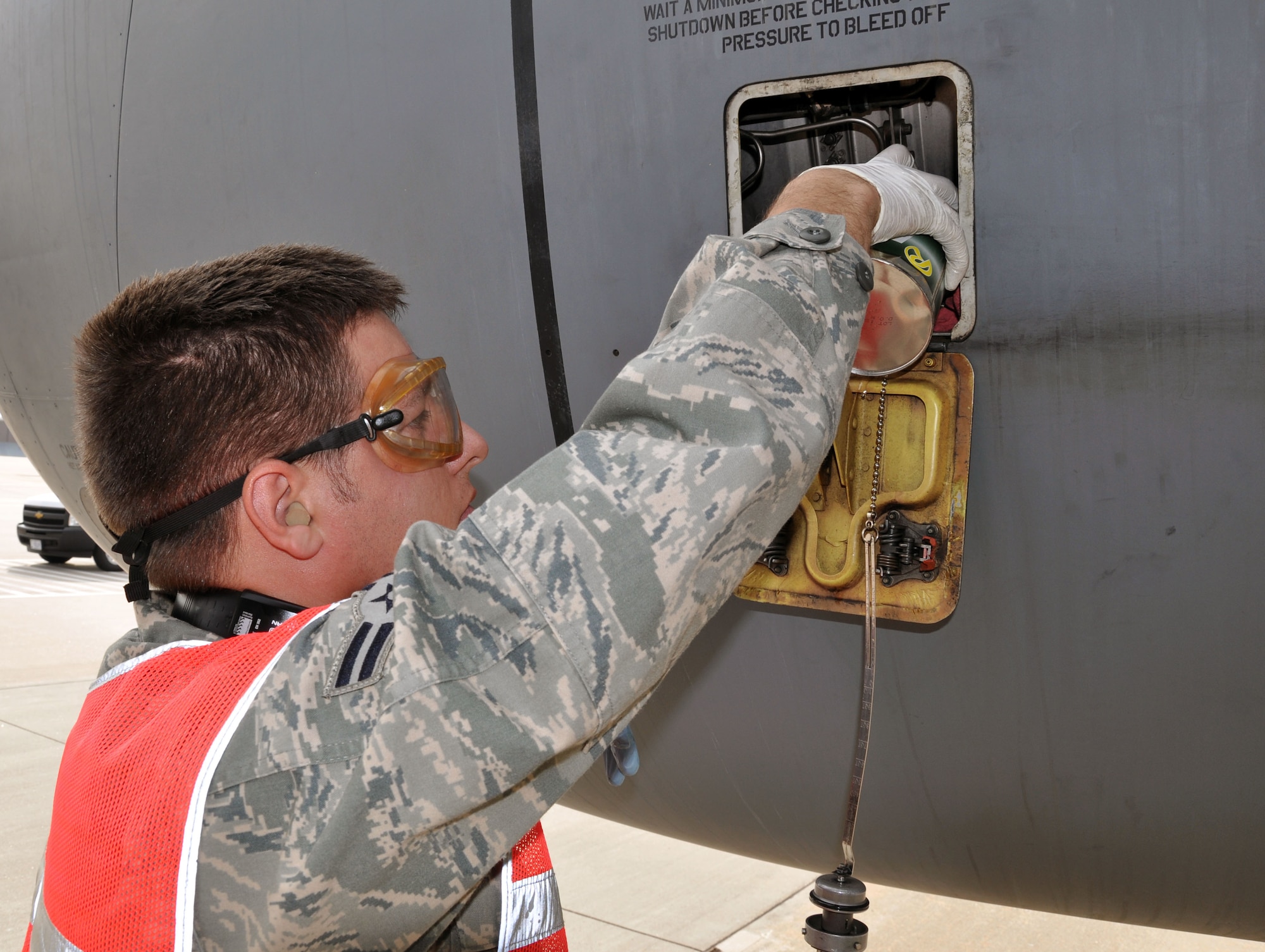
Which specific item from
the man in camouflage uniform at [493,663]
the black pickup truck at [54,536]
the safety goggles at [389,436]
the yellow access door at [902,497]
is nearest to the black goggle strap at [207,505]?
the safety goggles at [389,436]

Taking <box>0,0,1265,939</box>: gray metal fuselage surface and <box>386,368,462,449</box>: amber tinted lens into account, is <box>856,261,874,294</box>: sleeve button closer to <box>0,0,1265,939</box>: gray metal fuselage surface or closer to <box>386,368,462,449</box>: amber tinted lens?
<box>0,0,1265,939</box>: gray metal fuselage surface

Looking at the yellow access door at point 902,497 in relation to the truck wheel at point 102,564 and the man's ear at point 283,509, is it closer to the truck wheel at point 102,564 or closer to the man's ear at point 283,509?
the man's ear at point 283,509

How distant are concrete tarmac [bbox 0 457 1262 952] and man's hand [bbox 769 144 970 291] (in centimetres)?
126

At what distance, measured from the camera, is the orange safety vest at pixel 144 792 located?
2.71ft

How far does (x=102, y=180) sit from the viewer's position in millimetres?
1846

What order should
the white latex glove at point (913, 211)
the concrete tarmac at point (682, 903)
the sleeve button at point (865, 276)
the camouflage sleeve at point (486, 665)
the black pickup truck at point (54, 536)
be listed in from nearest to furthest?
the camouflage sleeve at point (486, 665) → the sleeve button at point (865, 276) → the white latex glove at point (913, 211) → the concrete tarmac at point (682, 903) → the black pickup truck at point (54, 536)

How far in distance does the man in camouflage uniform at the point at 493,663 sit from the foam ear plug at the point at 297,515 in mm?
216

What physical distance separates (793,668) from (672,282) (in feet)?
1.67

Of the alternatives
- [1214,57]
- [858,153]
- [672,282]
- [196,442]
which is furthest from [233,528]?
[1214,57]

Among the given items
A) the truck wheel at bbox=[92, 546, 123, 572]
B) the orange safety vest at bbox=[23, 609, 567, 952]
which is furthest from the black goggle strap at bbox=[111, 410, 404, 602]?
the truck wheel at bbox=[92, 546, 123, 572]

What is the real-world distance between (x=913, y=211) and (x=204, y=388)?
72 centimetres

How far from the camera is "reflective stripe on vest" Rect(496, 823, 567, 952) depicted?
3.48 feet

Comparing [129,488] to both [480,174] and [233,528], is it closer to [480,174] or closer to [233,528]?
[233,528]

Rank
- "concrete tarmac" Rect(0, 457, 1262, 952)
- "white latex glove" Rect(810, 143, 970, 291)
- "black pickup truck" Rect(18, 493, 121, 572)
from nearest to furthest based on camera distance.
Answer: "white latex glove" Rect(810, 143, 970, 291) → "concrete tarmac" Rect(0, 457, 1262, 952) → "black pickup truck" Rect(18, 493, 121, 572)
